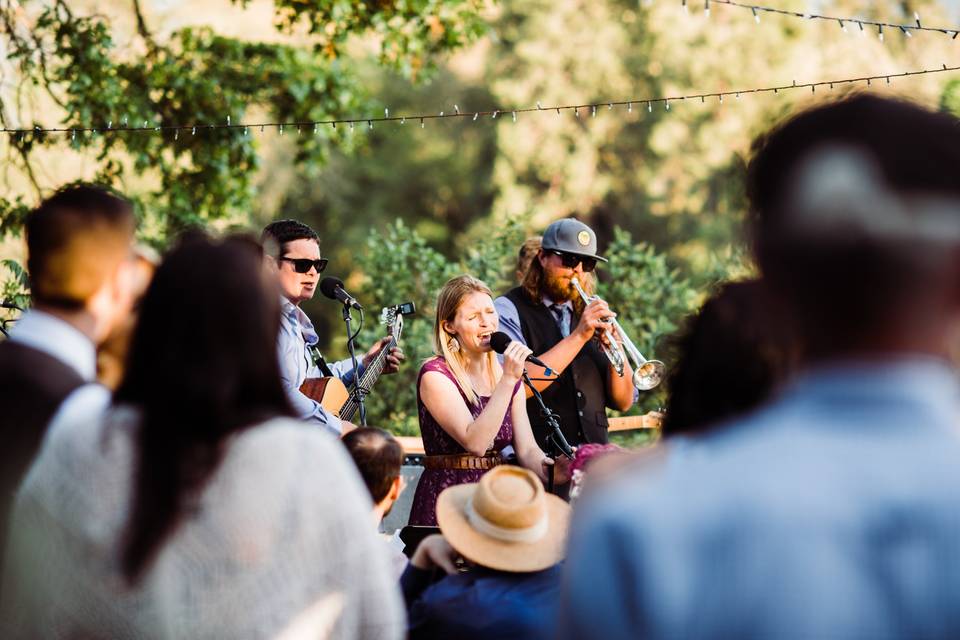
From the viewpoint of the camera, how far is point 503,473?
9.94ft

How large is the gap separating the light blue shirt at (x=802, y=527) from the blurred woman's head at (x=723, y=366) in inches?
47.6

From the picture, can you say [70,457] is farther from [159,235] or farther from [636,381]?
[159,235]

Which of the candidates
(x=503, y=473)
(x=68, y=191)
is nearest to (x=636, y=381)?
(x=503, y=473)

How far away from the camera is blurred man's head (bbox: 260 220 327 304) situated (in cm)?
559

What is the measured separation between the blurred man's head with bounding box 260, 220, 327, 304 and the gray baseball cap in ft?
3.92

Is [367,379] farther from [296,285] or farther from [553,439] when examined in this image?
[553,439]

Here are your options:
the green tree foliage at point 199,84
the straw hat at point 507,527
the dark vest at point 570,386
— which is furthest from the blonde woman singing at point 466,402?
the green tree foliage at point 199,84

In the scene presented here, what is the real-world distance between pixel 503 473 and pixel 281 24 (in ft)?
24.8

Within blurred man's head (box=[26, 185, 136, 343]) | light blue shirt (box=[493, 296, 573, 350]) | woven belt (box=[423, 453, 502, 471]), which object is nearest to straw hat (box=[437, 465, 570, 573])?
blurred man's head (box=[26, 185, 136, 343])

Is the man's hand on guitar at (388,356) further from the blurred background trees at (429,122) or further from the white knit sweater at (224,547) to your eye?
the white knit sweater at (224,547)

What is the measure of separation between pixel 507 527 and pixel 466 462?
5.93 ft

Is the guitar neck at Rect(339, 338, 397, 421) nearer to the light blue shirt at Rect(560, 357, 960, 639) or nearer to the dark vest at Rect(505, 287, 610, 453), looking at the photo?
the dark vest at Rect(505, 287, 610, 453)

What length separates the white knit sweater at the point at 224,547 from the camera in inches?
74.2

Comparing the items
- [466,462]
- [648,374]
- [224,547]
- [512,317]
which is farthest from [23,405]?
[648,374]
